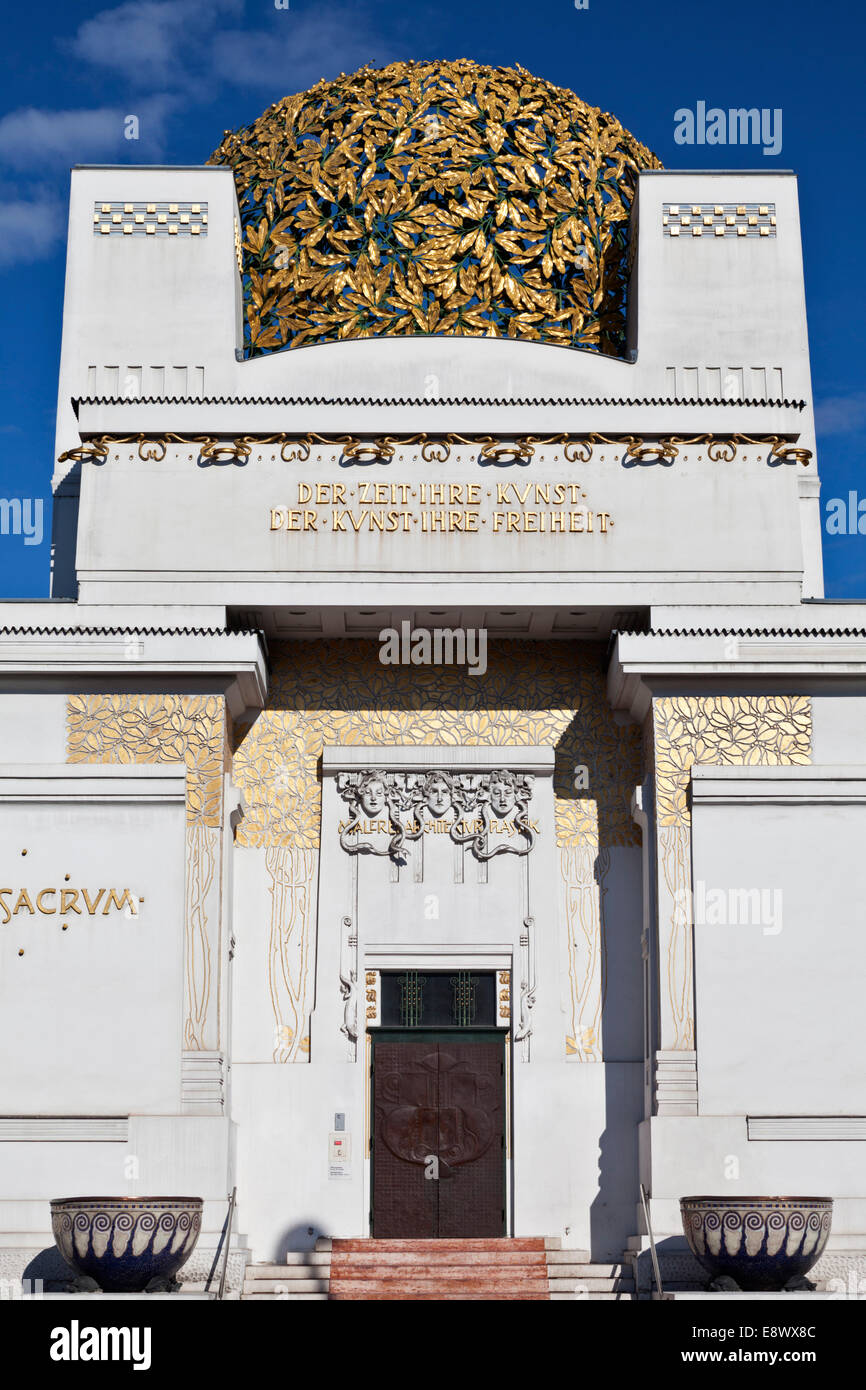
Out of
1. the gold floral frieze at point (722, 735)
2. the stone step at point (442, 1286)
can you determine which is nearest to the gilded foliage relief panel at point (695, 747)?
the gold floral frieze at point (722, 735)

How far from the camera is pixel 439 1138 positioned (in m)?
16.1

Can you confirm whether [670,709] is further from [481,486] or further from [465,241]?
[465,241]

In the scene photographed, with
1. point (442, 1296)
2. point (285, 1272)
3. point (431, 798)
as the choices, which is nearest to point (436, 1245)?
point (442, 1296)

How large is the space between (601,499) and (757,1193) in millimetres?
6063

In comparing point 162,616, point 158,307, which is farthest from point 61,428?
point 162,616

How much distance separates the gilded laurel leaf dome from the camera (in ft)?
59.7

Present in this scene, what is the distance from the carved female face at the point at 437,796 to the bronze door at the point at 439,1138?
2016mm

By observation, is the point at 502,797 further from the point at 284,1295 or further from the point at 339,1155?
the point at 284,1295

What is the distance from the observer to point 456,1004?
53.9 feet

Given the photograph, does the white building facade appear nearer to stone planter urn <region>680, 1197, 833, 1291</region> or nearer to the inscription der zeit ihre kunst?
the inscription der zeit ihre kunst

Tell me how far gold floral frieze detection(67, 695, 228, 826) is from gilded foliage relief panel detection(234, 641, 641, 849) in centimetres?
102

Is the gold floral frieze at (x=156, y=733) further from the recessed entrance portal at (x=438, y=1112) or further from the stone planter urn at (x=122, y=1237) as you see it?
the stone planter urn at (x=122, y=1237)

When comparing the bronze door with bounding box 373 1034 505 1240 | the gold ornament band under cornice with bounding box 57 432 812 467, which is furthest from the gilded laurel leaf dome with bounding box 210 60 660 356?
the bronze door with bounding box 373 1034 505 1240

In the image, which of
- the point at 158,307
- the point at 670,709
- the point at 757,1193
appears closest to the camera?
the point at 757,1193
